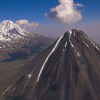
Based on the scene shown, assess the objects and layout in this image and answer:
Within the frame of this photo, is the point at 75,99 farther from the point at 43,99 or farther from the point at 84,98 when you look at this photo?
the point at 43,99

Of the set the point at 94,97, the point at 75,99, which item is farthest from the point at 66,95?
the point at 94,97

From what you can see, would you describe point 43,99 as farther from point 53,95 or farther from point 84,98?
point 84,98

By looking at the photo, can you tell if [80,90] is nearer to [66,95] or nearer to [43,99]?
[66,95]

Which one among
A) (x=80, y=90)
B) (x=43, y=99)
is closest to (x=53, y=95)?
(x=43, y=99)

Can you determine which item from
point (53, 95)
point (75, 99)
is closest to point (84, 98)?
point (75, 99)

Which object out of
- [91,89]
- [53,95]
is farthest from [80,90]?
[53,95]

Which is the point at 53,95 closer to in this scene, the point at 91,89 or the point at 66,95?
the point at 66,95
